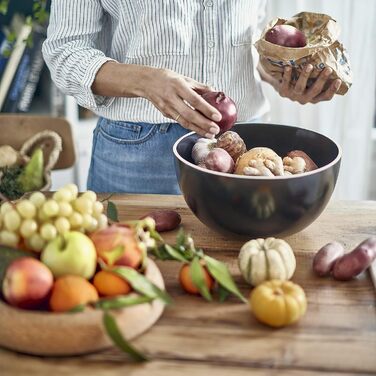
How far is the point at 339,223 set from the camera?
1209 millimetres

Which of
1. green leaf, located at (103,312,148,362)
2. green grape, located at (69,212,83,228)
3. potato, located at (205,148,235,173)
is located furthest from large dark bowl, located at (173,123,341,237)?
green leaf, located at (103,312,148,362)

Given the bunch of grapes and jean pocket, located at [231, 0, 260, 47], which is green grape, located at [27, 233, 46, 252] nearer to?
the bunch of grapes

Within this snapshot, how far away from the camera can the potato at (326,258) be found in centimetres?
100

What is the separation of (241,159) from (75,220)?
34 centimetres

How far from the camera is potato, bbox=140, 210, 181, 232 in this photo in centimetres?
114

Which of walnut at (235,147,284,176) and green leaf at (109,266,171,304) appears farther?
walnut at (235,147,284,176)

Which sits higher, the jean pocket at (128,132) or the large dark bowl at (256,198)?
the large dark bowl at (256,198)

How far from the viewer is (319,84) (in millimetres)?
1349

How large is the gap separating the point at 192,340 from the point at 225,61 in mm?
767

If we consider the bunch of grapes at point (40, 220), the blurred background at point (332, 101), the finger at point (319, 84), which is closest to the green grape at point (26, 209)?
the bunch of grapes at point (40, 220)

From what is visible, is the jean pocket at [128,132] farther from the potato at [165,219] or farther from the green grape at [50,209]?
the green grape at [50,209]

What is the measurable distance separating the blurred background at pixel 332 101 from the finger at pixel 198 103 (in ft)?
3.06

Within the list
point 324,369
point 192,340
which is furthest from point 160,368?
point 324,369

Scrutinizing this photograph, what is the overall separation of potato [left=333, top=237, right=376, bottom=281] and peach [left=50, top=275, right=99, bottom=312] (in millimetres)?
391
